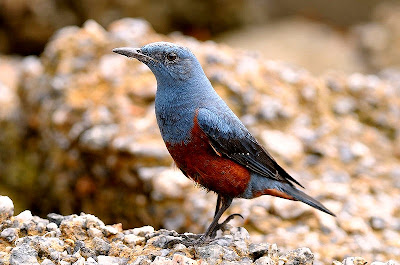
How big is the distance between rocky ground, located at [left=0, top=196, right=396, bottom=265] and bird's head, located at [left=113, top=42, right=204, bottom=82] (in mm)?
1008

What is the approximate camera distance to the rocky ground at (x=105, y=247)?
3471 millimetres

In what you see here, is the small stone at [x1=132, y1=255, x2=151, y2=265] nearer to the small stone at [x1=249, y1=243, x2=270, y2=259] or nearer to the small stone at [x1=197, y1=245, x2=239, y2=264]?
the small stone at [x1=197, y1=245, x2=239, y2=264]

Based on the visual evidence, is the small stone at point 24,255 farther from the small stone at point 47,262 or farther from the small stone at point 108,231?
the small stone at point 108,231

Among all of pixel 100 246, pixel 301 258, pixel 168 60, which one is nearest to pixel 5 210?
pixel 100 246

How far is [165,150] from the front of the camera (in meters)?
5.63

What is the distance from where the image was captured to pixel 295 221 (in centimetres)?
511

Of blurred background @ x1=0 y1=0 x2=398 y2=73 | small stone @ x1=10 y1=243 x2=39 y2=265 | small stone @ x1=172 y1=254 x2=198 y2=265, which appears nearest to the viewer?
small stone @ x1=10 y1=243 x2=39 y2=265

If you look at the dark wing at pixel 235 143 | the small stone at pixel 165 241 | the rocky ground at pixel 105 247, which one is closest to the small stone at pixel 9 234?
the rocky ground at pixel 105 247

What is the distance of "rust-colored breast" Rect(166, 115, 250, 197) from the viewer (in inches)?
152

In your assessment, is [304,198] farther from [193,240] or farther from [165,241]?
[165,241]

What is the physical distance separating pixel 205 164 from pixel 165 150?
1781 millimetres

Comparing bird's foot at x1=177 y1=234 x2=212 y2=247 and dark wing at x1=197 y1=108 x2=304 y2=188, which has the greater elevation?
dark wing at x1=197 y1=108 x2=304 y2=188

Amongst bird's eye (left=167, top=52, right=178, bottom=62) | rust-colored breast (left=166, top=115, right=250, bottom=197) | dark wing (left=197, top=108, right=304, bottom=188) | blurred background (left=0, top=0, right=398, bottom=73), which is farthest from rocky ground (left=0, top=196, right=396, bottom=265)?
blurred background (left=0, top=0, right=398, bottom=73)

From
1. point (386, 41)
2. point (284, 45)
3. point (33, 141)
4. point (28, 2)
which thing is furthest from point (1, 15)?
point (386, 41)
